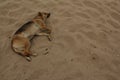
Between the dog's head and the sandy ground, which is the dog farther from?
the sandy ground

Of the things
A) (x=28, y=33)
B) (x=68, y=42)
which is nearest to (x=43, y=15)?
(x=28, y=33)

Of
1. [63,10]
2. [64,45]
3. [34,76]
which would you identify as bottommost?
[34,76]

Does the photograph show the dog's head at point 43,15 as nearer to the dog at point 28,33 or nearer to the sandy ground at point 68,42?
the dog at point 28,33

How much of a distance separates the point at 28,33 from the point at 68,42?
2.82 feet

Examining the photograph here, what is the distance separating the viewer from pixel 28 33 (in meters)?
3.81

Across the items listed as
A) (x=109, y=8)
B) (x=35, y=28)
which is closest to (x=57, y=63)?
(x=35, y=28)

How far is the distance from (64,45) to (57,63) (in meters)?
0.47

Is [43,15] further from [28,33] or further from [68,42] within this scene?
[68,42]

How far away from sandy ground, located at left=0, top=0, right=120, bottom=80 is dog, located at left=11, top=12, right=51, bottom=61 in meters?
0.13

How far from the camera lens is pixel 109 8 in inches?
187

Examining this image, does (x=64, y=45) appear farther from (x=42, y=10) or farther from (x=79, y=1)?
(x=79, y=1)

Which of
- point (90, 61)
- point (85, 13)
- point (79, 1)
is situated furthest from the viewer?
point (79, 1)

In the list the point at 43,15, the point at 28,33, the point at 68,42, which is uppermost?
the point at 43,15

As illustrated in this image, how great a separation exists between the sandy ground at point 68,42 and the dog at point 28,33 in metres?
0.13
